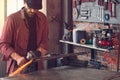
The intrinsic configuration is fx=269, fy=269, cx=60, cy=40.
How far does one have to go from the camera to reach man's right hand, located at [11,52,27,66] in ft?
7.48

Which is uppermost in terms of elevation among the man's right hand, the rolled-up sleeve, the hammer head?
the rolled-up sleeve

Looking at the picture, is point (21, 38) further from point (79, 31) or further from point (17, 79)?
point (79, 31)

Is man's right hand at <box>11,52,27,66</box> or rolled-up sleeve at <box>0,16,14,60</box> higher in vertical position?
rolled-up sleeve at <box>0,16,14,60</box>

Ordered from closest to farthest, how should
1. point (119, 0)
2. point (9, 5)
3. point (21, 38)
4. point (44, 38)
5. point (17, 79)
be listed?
point (17, 79), point (21, 38), point (44, 38), point (119, 0), point (9, 5)

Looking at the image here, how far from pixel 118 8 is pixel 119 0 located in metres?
0.09

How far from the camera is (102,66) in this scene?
355 cm

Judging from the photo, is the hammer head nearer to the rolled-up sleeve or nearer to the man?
the man

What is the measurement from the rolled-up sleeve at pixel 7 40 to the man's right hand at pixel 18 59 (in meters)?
0.05

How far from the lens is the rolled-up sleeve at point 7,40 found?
241cm

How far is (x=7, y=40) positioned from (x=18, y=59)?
0.25m

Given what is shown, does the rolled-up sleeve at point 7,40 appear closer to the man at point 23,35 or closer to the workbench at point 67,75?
the man at point 23,35

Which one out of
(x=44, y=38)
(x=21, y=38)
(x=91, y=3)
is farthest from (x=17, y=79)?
(x=91, y=3)

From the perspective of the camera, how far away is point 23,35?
8.29 ft

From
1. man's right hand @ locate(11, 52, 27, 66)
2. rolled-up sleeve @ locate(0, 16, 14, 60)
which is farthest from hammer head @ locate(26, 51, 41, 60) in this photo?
rolled-up sleeve @ locate(0, 16, 14, 60)
